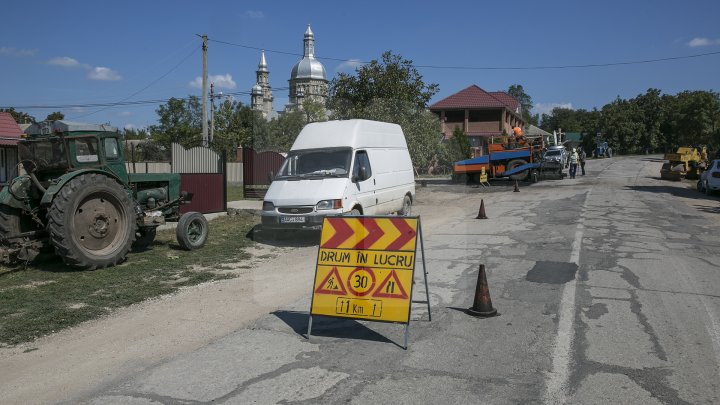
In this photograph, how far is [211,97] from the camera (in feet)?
164

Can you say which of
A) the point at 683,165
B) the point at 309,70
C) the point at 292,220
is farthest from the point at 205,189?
the point at 309,70

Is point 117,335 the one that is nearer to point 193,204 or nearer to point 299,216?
point 299,216

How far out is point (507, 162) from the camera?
27.1 meters

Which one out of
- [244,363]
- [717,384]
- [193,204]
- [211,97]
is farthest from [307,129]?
[211,97]

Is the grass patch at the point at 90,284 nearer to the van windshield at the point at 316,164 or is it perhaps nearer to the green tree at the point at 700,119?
the van windshield at the point at 316,164

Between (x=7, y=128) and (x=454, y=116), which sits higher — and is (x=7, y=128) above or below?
below

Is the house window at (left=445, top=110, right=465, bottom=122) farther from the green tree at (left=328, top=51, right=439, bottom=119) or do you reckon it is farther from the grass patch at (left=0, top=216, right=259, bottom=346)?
the grass patch at (left=0, top=216, right=259, bottom=346)

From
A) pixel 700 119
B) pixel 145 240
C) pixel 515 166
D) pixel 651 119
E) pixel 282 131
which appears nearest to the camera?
pixel 145 240

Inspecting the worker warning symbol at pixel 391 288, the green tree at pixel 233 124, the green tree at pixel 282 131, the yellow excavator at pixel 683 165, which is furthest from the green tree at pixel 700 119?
the worker warning symbol at pixel 391 288

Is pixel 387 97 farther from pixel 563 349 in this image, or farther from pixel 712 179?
pixel 563 349

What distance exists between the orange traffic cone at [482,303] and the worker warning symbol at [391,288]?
1.25 metres

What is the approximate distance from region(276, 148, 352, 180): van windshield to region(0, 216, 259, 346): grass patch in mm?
2176

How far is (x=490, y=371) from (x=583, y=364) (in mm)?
854

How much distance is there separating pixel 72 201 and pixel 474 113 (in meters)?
51.4
